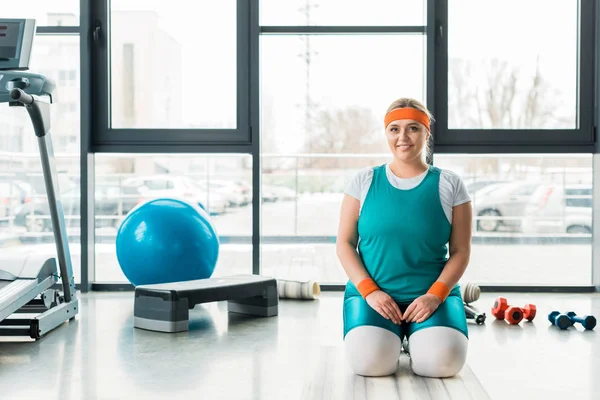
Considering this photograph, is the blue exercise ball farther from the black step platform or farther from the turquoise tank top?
the turquoise tank top

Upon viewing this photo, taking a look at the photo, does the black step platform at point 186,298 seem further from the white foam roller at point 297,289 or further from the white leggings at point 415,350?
the white leggings at point 415,350

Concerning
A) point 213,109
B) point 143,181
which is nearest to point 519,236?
point 213,109

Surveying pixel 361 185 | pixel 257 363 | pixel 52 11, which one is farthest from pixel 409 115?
pixel 52 11

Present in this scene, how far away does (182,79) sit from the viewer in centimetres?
471

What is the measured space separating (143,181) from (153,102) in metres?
0.57

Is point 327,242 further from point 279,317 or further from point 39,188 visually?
point 39,188

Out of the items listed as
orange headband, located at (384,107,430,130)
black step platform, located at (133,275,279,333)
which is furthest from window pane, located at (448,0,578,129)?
orange headband, located at (384,107,430,130)

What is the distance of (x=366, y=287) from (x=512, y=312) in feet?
4.25

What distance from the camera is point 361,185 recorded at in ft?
9.01

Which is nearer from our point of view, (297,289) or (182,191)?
(297,289)

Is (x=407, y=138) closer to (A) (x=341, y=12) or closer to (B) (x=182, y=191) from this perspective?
(A) (x=341, y=12)

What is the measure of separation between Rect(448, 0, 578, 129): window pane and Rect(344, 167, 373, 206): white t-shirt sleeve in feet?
6.73

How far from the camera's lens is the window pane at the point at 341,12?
4.63 m

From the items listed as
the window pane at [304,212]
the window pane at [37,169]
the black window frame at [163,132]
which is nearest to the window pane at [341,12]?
the black window frame at [163,132]
